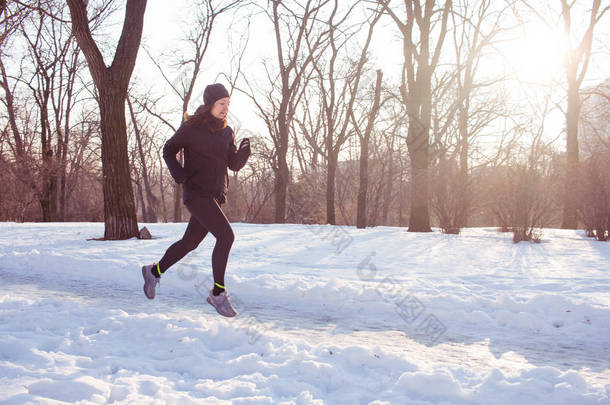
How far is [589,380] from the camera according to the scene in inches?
108

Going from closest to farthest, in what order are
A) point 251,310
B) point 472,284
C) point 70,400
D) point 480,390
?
point 70,400
point 480,390
point 251,310
point 472,284

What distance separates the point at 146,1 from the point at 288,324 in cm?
856

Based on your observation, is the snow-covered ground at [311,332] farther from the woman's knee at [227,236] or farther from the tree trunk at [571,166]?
the tree trunk at [571,166]

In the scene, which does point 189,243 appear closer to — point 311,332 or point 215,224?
point 215,224

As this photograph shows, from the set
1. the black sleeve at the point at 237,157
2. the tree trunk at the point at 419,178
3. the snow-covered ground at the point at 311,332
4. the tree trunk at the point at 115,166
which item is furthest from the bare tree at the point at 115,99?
the tree trunk at the point at 419,178

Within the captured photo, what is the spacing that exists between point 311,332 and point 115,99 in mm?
7786

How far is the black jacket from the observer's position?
3.91 m

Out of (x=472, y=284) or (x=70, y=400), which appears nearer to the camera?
(x=70, y=400)

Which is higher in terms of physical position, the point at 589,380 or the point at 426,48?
the point at 426,48

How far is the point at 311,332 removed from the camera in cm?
366

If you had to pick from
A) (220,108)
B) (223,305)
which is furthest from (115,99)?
(223,305)

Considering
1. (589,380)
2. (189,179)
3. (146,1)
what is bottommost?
(589,380)

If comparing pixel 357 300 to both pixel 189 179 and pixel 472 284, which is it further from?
pixel 189 179

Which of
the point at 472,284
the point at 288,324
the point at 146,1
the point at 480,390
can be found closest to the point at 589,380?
the point at 480,390
